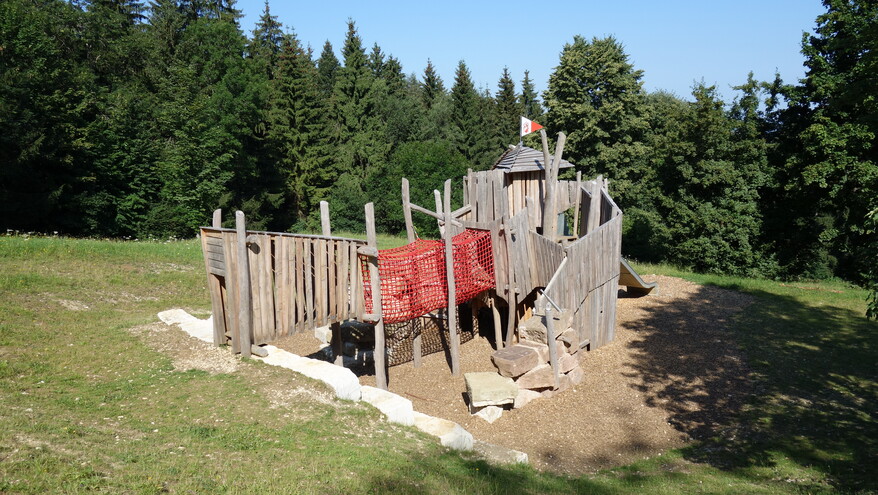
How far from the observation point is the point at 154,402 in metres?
6.82

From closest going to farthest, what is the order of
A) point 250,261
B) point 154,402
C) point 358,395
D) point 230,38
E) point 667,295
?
point 154,402, point 358,395, point 250,261, point 667,295, point 230,38

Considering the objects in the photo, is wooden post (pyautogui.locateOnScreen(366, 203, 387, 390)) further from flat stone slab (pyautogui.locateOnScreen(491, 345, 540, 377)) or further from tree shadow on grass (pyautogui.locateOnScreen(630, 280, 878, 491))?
tree shadow on grass (pyautogui.locateOnScreen(630, 280, 878, 491))

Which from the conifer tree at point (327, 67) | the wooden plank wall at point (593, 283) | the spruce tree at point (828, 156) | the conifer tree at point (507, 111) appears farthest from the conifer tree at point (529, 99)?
the wooden plank wall at point (593, 283)

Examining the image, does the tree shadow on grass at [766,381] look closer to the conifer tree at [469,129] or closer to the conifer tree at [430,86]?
the conifer tree at [469,129]

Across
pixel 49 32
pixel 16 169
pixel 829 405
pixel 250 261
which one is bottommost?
pixel 829 405

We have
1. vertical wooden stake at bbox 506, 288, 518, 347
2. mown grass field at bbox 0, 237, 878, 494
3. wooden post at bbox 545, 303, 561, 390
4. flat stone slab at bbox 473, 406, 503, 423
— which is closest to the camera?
mown grass field at bbox 0, 237, 878, 494

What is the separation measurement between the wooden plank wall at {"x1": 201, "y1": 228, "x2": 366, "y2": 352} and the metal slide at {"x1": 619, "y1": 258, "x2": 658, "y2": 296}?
8.33 m

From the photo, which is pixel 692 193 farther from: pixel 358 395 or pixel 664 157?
pixel 358 395

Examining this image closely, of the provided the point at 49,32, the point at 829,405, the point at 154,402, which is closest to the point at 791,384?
the point at 829,405

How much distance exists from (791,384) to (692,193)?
1796cm

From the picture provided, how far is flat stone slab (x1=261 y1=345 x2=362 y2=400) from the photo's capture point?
24.8 feet

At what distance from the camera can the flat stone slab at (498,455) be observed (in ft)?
22.0

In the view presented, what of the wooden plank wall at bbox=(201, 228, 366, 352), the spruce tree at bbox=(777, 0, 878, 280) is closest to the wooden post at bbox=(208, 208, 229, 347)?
the wooden plank wall at bbox=(201, 228, 366, 352)

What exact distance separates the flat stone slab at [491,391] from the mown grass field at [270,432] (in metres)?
2.23
